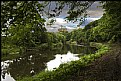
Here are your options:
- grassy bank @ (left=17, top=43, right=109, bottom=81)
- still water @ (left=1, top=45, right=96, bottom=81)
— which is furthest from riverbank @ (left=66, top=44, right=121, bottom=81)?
still water @ (left=1, top=45, right=96, bottom=81)

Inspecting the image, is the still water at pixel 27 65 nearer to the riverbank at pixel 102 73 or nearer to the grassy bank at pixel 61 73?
the grassy bank at pixel 61 73

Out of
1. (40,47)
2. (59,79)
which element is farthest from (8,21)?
(40,47)

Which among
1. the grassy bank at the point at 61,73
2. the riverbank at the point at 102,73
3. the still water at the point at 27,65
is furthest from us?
the still water at the point at 27,65

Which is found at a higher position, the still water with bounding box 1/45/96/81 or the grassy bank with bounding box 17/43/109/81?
the grassy bank with bounding box 17/43/109/81

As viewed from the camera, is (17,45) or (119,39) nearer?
(17,45)

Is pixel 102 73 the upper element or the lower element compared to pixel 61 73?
upper

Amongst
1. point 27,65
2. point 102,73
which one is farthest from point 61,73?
point 27,65

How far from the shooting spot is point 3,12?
8156 millimetres

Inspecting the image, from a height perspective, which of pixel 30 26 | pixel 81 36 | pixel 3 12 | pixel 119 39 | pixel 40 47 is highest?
pixel 3 12

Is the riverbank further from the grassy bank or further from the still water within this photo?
the still water

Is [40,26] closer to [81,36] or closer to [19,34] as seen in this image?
[19,34]

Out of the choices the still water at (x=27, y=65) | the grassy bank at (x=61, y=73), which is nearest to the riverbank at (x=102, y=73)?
the grassy bank at (x=61, y=73)

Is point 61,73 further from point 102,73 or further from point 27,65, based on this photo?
point 27,65

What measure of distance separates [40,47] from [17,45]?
72558mm
